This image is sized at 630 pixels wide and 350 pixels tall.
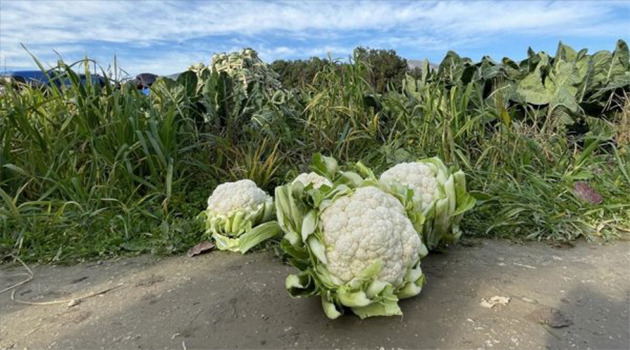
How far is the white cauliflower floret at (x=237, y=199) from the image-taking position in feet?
7.45

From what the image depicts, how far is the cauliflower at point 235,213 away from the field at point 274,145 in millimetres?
177

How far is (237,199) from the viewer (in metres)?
2.28

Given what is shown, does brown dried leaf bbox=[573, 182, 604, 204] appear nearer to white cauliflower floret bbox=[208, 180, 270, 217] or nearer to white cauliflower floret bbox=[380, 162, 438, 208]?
white cauliflower floret bbox=[380, 162, 438, 208]

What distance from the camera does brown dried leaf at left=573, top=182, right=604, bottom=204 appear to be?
2.59m

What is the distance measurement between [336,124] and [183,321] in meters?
2.22

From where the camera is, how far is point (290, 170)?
304 centimetres

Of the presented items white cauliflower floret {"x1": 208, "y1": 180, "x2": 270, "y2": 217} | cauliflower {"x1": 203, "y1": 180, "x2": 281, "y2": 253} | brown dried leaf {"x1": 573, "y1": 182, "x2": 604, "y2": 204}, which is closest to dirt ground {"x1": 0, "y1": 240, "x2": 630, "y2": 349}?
cauliflower {"x1": 203, "y1": 180, "x2": 281, "y2": 253}

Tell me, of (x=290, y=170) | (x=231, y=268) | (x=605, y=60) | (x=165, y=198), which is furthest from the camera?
(x=605, y=60)

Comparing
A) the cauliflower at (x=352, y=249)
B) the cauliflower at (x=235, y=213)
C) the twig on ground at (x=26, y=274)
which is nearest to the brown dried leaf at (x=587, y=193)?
the cauliflower at (x=352, y=249)

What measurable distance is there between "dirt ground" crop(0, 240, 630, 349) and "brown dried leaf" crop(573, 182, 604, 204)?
1.45 feet

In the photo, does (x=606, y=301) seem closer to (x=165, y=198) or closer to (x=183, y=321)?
(x=183, y=321)

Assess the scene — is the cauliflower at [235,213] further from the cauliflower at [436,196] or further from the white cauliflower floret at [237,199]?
the cauliflower at [436,196]

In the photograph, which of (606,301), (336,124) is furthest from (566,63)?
(606,301)

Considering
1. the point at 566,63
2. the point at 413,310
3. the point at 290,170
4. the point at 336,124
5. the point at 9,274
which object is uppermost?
the point at 566,63
